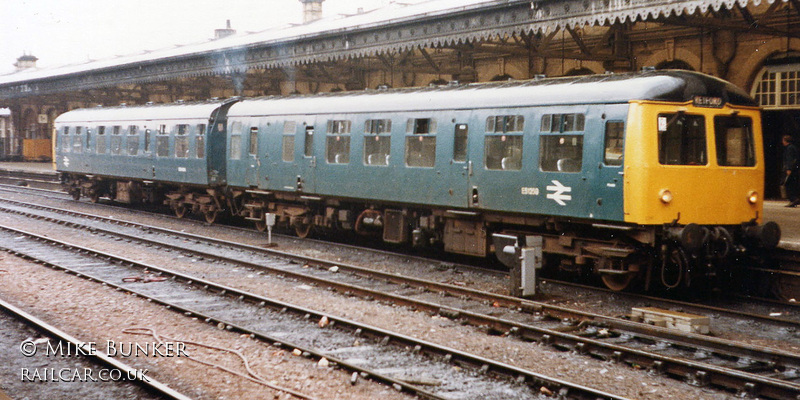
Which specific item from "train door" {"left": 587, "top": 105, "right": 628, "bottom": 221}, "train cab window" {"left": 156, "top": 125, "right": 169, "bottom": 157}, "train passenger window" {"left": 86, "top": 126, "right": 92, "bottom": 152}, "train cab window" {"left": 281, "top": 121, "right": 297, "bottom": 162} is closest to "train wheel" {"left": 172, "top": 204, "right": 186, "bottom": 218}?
"train cab window" {"left": 156, "top": 125, "right": 169, "bottom": 157}

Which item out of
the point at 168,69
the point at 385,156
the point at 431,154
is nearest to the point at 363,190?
the point at 385,156

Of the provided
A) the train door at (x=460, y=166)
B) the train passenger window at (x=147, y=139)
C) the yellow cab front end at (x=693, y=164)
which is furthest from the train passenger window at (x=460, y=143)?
the train passenger window at (x=147, y=139)

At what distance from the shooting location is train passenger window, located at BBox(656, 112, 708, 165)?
11.2 meters

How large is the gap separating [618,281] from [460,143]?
3628 mm

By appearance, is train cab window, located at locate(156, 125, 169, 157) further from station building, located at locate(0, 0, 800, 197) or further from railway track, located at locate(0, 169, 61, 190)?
railway track, located at locate(0, 169, 61, 190)

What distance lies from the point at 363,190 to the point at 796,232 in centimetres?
765

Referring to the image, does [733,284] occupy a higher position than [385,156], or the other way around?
[385,156]

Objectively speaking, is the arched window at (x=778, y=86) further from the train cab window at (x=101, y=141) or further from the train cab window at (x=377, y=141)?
the train cab window at (x=101, y=141)

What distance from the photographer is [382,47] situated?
61.8ft

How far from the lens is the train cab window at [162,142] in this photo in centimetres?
2314

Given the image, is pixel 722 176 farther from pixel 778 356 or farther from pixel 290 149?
pixel 290 149

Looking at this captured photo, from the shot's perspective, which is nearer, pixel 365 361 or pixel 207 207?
pixel 365 361

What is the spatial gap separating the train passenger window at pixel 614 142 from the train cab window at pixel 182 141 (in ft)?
44.2

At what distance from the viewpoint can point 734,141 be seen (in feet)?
39.1
